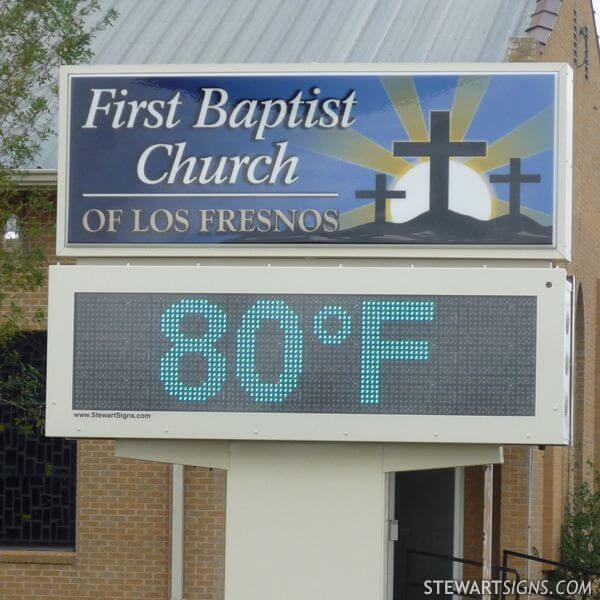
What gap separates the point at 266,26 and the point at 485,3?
253cm

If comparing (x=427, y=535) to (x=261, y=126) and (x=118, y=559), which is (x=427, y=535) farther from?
(x=261, y=126)

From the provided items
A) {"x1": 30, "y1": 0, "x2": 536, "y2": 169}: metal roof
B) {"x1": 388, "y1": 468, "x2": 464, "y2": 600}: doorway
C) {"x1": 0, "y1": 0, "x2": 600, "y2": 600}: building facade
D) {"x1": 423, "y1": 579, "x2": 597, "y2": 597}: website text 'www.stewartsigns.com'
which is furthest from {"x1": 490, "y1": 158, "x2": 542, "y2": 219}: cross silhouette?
{"x1": 30, "y1": 0, "x2": 536, "y2": 169}: metal roof

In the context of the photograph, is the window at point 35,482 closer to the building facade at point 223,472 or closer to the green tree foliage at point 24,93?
the building facade at point 223,472

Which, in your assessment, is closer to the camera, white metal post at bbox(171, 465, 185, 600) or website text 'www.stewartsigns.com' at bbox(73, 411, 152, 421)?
website text 'www.stewartsigns.com' at bbox(73, 411, 152, 421)

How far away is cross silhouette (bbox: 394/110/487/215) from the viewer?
745 cm

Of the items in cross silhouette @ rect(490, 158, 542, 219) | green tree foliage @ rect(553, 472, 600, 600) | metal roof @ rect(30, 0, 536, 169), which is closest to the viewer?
cross silhouette @ rect(490, 158, 542, 219)

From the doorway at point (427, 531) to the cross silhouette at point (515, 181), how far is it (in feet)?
23.4

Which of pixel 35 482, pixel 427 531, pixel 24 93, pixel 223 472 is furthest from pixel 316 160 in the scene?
pixel 427 531

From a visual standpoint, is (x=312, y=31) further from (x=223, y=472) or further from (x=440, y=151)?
(x=440, y=151)

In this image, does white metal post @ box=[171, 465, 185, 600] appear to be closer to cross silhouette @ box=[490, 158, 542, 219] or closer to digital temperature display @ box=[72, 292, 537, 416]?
digital temperature display @ box=[72, 292, 537, 416]

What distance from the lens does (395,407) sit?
23.7 ft

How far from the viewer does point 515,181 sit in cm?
737

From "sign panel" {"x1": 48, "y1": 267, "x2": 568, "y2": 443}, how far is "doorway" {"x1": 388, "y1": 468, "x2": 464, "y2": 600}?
23.0ft

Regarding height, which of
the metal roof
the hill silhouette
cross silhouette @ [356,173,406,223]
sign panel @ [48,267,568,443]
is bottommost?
sign panel @ [48,267,568,443]
